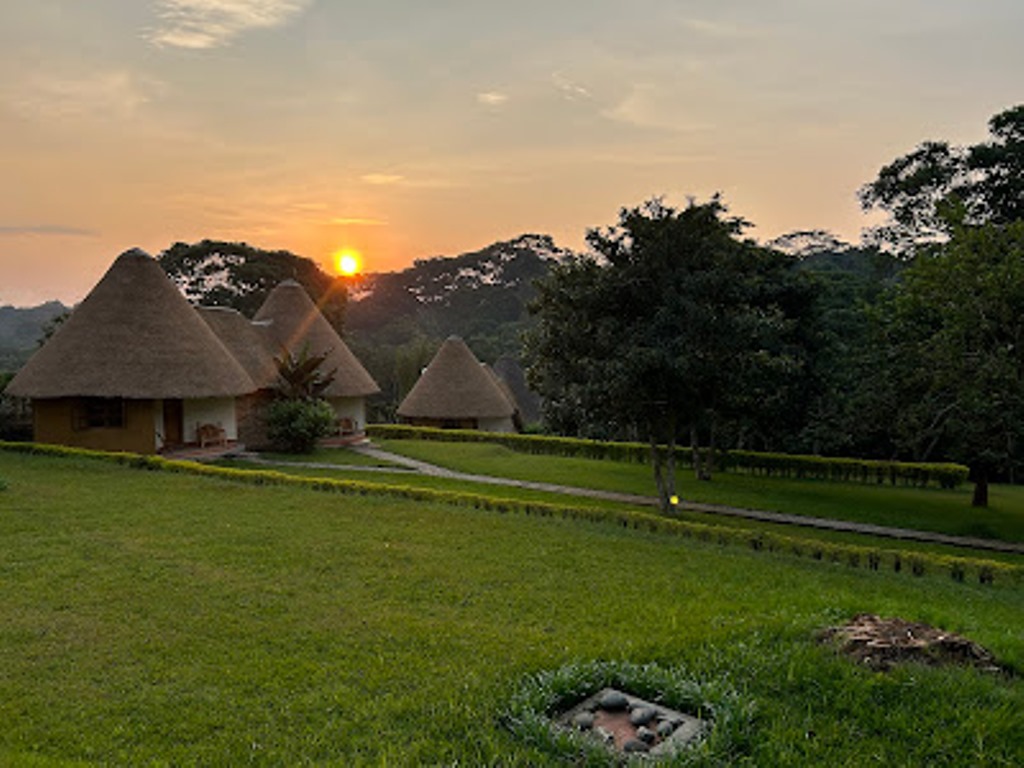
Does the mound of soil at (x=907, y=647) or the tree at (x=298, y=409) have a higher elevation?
the tree at (x=298, y=409)

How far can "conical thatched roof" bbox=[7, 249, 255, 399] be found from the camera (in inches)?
842

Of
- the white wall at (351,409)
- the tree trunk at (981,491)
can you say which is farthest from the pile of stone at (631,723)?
the white wall at (351,409)

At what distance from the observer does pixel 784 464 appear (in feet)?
91.9

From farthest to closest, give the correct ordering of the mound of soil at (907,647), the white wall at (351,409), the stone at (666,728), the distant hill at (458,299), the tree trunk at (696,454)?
the distant hill at (458,299), the white wall at (351,409), the tree trunk at (696,454), the mound of soil at (907,647), the stone at (666,728)

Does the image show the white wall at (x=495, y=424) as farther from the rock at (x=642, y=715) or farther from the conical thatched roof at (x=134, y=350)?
the rock at (x=642, y=715)

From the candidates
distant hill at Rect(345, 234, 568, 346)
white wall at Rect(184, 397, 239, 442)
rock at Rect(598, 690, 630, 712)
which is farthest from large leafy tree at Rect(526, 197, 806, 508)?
distant hill at Rect(345, 234, 568, 346)

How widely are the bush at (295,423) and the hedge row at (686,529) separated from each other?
727 cm

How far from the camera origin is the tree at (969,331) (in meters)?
15.6

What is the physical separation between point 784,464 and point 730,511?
9094mm

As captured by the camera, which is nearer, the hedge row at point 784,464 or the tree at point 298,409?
the tree at point 298,409

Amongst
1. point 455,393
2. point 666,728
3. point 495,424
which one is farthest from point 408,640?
point 495,424

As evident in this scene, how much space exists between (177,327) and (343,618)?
18755 millimetres

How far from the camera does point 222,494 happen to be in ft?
49.9

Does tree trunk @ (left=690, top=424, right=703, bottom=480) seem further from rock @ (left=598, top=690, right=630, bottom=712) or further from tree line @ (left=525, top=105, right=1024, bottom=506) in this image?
rock @ (left=598, top=690, right=630, bottom=712)
